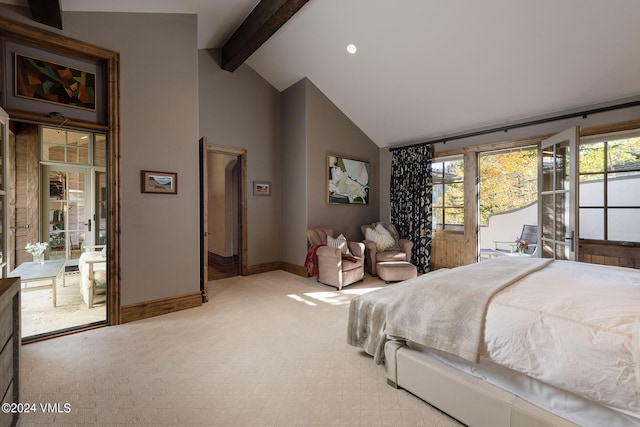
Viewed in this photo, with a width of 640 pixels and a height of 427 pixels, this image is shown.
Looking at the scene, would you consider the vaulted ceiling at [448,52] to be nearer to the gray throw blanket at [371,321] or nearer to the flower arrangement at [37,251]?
the gray throw blanket at [371,321]

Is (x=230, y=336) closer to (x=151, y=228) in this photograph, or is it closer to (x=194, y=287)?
(x=194, y=287)

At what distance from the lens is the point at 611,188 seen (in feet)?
11.8

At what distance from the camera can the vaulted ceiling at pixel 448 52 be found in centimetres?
280

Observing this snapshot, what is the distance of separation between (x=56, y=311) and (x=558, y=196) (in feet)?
19.9

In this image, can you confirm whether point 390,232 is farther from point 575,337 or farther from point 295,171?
point 575,337

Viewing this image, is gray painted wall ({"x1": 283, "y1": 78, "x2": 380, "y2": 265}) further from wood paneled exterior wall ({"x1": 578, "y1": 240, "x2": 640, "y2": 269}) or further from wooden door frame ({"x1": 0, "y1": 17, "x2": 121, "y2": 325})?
wood paneled exterior wall ({"x1": 578, "y1": 240, "x2": 640, "y2": 269})

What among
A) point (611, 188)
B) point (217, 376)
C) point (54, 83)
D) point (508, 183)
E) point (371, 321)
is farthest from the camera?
point (508, 183)

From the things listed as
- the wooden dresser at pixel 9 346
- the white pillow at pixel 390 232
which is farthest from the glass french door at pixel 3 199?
the white pillow at pixel 390 232

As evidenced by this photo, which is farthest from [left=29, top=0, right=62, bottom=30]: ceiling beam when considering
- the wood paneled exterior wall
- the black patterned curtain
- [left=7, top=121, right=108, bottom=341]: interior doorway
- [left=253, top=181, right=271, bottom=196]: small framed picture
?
the wood paneled exterior wall

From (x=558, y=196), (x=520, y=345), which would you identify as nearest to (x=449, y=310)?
(x=520, y=345)

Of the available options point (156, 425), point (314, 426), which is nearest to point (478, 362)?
point (314, 426)

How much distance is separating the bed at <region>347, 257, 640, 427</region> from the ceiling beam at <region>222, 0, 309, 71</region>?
312 centimetres

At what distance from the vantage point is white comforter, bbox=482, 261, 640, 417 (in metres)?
1.03

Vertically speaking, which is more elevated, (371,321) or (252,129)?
(252,129)
